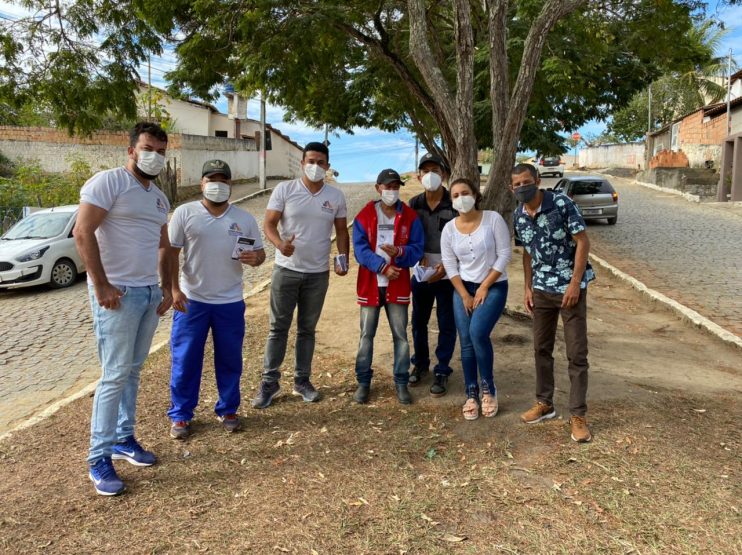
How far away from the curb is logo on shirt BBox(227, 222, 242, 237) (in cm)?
606

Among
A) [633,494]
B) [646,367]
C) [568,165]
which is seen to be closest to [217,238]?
[633,494]

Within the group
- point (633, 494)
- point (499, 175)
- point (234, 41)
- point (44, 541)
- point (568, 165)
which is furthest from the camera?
point (568, 165)

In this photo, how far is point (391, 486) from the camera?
135 inches

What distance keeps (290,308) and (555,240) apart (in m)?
2.01

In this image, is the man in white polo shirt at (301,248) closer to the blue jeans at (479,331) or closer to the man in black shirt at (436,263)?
the man in black shirt at (436,263)

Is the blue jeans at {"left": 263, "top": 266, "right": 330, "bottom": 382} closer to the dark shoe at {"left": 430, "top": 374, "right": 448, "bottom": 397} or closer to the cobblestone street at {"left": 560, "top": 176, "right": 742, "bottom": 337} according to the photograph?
the dark shoe at {"left": 430, "top": 374, "right": 448, "bottom": 397}

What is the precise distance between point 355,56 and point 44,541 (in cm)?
1138

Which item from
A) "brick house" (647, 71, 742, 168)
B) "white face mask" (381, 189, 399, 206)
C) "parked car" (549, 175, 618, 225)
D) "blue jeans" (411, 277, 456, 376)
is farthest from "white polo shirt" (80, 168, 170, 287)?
"brick house" (647, 71, 742, 168)

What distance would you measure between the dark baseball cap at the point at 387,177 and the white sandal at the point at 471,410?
5.67ft

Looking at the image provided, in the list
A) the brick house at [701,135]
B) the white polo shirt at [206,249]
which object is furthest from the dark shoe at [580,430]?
the brick house at [701,135]

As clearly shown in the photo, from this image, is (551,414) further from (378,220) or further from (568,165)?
(568,165)

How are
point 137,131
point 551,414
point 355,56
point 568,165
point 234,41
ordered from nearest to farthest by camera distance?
point 137,131, point 551,414, point 234,41, point 355,56, point 568,165

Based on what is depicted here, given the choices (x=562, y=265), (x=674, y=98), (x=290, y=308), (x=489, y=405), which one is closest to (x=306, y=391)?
(x=290, y=308)

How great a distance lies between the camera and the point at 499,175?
21.3 ft
